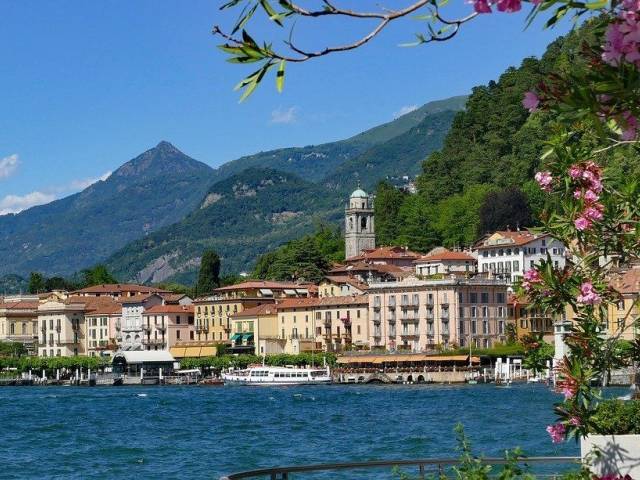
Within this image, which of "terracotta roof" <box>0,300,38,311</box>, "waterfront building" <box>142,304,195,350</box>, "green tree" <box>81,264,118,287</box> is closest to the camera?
"waterfront building" <box>142,304,195,350</box>

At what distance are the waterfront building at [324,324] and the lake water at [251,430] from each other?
26.7m

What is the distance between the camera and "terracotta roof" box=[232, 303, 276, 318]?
120562mm

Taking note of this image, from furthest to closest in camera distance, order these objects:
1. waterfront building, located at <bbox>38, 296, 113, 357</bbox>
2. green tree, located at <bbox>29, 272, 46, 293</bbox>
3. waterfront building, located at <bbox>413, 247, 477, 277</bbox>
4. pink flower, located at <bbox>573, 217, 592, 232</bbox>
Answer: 1. green tree, located at <bbox>29, 272, 46, 293</bbox>
2. waterfront building, located at <bbox>38, 296, 113, 357</bbox>
3. waterfront building, located at <bbox>413, 247, 477, 277</bbox>
4. pink flower, located at <bbox>573, 217, 592, 232</bbox>

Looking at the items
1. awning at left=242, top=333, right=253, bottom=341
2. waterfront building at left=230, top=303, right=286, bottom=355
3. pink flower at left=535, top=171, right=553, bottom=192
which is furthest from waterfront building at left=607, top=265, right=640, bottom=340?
awning at left=242, top=333, right=253, bottom=341

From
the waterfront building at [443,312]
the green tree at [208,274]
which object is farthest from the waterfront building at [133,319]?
the waterfront building at [443,312]

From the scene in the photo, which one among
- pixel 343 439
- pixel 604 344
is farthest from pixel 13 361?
pixel 604 344

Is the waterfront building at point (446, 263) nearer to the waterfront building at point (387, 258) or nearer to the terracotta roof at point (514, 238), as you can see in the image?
the terracotta roof at point (514, 238)

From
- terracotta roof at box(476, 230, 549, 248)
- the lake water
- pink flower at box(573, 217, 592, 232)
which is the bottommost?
the lake water

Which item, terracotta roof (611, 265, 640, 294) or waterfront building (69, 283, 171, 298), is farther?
waterfront building (69, 283, 171, 298)

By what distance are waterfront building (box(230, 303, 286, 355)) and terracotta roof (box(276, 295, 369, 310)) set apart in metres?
1.53

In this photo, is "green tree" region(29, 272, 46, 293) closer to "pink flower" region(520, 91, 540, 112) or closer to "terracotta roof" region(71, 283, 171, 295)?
"terracotta roof" region(71, 283, 171, 295)

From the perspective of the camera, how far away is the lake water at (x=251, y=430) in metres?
37.6

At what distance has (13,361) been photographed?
13200 centimetres

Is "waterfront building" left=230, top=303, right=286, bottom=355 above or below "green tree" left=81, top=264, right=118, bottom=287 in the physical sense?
below
